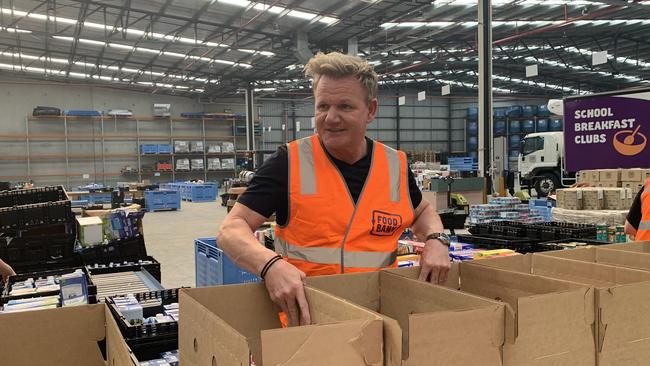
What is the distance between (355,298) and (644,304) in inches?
27.5

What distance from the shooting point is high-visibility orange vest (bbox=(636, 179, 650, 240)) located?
130 inches

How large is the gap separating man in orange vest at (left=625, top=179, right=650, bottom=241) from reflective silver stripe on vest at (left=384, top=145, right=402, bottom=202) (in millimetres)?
2131

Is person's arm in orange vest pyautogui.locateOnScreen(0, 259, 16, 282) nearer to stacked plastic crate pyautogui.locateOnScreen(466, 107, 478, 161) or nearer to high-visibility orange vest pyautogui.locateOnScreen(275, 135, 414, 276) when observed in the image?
high-visibility orange vest pyautogui.locateOnScreen(275, 135, 414, 276)

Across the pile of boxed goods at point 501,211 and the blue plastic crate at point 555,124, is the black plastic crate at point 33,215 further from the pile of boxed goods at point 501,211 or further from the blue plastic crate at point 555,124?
the blue plastic crate at point 555,124

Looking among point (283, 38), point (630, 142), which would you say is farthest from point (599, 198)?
point (283, 38)

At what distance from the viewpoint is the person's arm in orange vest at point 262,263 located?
4.19 ft

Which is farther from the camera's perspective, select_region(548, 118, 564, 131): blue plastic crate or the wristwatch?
select_region(548, 118, 564, 131): blue plastic crate

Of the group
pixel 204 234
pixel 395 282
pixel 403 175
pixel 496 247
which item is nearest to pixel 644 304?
pixel 395 282

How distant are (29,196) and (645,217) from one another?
6486 millimetres

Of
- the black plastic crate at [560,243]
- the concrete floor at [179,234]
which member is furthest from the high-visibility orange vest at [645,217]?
the concrete floor at [179,234]

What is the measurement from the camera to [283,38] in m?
15.8

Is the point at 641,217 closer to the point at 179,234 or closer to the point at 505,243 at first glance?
the point at 505,243

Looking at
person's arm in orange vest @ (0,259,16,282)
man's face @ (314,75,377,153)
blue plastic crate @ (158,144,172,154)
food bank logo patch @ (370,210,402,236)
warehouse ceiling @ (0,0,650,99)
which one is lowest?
person's arm in orange vest @ (0,259,16,282)

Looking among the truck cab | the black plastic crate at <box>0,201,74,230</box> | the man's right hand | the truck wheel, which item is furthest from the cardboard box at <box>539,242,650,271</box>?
the truck wheel
